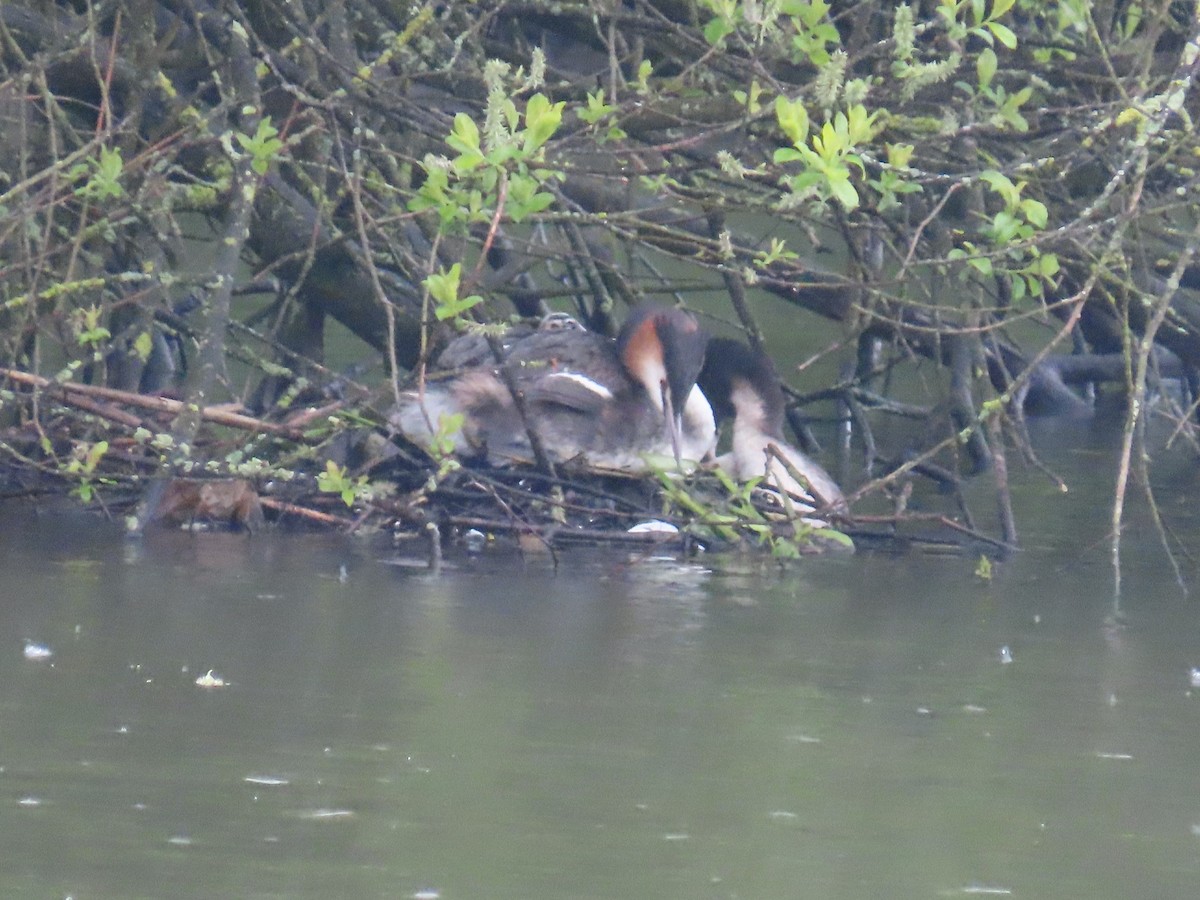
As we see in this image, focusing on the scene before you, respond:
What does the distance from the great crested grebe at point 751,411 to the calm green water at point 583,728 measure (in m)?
0.93

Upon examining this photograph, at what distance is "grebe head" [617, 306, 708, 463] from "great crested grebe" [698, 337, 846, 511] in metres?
0.28

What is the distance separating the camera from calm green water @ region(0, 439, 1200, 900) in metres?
3.71

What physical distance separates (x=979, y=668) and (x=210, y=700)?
1.78 meters

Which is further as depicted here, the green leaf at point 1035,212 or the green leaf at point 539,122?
the green leaf at point 1035,212

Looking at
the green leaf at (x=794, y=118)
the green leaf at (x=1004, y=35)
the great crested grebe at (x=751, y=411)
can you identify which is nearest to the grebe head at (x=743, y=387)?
the great crested grebe at (x=751, y=411)

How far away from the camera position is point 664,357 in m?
7.46

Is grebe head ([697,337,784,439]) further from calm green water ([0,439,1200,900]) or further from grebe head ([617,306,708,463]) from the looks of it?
calm green water ([0,439,1200,900])

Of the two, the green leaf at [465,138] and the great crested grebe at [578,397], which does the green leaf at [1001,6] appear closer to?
the green leaf at [465,138]

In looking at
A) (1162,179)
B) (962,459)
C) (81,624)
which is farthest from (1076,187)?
(81,624)

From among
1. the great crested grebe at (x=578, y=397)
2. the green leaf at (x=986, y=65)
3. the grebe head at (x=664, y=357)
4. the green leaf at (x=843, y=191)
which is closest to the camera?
the green leaf at (x=843, y=191)

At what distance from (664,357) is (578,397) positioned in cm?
43

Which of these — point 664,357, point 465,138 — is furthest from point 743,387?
point 465,138

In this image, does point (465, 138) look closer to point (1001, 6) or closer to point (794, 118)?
point (794, 118)

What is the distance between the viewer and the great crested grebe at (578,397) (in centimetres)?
713
